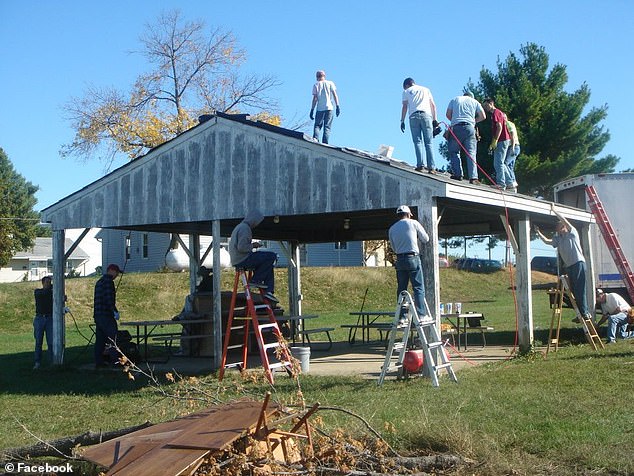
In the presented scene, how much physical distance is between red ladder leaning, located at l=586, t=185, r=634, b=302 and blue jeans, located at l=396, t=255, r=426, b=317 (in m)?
7.43

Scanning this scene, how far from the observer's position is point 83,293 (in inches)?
1284

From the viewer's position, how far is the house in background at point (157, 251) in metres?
46.6

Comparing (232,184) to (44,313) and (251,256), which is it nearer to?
(251,256)

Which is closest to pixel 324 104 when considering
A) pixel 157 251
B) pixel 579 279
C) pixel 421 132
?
pixel 421 132

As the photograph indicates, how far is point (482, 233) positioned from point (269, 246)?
93.4ft

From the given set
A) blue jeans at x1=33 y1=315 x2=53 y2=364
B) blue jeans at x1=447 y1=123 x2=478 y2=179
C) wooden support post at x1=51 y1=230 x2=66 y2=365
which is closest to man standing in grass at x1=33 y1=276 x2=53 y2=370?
blue jeans at x1=33 y1=315 x2=53 y2=364

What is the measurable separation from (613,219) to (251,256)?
9.34m

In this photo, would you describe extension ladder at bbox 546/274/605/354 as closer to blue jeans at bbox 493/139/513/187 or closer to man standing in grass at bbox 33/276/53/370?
blue jeans at bbox 493/139/513/187

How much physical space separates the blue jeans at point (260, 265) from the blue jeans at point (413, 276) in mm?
2420

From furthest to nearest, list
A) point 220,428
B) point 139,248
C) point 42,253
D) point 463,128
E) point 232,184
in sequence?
1. point 42,253
2. point 139,248
3. point 463,128
4. point 232,184
5. point 220,428

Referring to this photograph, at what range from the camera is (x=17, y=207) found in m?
71.2

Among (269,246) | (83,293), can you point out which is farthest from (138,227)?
(269,246)

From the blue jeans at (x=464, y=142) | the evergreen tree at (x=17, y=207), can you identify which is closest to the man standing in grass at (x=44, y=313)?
the blue jeans at (x=464, y=142)

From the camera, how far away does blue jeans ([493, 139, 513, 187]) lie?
597 inches
